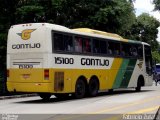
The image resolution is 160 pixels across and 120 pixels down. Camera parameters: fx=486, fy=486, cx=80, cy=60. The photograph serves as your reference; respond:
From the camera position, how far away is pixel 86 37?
2469 centimetres

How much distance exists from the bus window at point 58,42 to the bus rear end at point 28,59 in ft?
1.92

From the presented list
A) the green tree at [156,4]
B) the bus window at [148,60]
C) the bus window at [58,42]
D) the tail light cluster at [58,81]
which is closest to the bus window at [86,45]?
the bus window at [58,42]

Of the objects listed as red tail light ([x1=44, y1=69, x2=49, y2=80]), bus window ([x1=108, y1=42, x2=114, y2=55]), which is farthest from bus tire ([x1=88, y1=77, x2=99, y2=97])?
red tail light ([x1=44, y1=69, x2=49, y2=80])

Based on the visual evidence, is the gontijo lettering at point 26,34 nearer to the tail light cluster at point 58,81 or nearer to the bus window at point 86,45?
the tail light cluster at point 58,81

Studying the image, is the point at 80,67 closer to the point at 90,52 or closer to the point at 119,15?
the point at 90,52

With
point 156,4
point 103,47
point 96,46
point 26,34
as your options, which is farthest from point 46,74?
point 156,4

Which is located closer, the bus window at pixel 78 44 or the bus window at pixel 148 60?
the bus window at pixel 78 44

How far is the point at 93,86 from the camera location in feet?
83.8

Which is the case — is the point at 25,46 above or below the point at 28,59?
above

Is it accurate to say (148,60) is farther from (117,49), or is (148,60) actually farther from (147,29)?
(147,29)

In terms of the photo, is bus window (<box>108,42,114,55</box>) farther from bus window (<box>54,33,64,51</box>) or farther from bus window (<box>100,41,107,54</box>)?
bus window (<box>54,33,64,51</box>)

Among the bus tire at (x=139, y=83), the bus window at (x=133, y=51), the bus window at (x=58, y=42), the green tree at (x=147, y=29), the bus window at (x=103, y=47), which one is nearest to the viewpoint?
the bus window at (x=58, y=42)

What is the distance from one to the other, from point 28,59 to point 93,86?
497 cm

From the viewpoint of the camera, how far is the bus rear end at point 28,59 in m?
21.5
